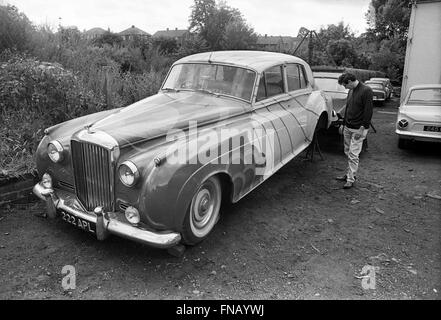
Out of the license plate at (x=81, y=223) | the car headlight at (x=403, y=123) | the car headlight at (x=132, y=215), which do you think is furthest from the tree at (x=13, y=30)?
the car headlight at (x=403, y=123)

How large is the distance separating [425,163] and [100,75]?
6.94 m

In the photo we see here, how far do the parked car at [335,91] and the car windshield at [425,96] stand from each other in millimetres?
1409

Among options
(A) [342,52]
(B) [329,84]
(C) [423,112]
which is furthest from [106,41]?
(C) [423,112]

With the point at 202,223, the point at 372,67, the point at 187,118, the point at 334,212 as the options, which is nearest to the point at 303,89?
the point at 334,212

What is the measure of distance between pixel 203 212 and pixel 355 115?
293cm

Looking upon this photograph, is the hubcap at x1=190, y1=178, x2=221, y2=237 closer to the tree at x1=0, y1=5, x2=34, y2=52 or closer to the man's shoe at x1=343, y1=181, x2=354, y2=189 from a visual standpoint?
the man's shoe at x1=343, y1=181, x2=354, y2=189

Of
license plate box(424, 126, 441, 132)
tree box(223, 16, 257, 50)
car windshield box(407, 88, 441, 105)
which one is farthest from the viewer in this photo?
tree box(223, 16, 257, 50)

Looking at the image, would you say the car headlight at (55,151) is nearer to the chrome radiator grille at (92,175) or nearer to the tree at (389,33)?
the chrome radiator grille at (92,175)

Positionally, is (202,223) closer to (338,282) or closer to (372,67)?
(338,282)

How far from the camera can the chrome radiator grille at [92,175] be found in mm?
3287

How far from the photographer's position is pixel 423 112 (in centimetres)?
717

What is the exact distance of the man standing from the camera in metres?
5.10

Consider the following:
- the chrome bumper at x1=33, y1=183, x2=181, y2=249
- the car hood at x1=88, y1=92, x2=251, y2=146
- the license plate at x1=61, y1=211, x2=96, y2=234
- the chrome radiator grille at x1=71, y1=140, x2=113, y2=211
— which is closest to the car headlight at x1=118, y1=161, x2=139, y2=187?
the chrome radiator grille at x1=71, y1=140, x2=113, y2=211

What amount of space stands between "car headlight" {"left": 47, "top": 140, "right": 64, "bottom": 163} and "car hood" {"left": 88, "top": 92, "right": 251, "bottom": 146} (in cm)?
43
